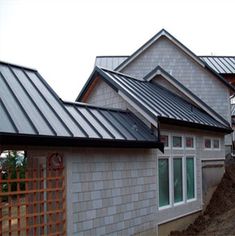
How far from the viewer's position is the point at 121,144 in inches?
342

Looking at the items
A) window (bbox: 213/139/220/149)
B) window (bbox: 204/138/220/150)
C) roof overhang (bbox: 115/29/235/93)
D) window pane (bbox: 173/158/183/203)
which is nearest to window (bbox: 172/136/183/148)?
window pane (bbox: 173/158/183/203)

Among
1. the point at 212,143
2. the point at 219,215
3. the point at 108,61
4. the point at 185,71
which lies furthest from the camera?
the point at 108,61

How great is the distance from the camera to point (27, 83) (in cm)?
827

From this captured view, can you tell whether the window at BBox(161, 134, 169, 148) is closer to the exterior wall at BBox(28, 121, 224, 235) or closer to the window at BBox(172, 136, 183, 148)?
the exterior wall at BBox(28, 121, 224, 235)

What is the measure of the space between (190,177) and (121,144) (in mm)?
4342

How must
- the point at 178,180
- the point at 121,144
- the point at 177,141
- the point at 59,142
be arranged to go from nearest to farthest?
the point at 59,142, the point at 121,144, the point at 178,180, the point at 177,141

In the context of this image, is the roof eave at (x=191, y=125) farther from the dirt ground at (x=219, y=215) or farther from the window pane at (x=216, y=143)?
the dirt ground at (x=219, y=215)

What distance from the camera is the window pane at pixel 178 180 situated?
11320mm

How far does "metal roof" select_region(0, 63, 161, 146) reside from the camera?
677 cm

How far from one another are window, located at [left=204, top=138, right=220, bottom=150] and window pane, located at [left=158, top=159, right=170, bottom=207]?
3095mm

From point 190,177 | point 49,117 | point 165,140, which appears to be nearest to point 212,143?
point 190,177

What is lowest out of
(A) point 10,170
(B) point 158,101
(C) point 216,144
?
(A) point 10,170

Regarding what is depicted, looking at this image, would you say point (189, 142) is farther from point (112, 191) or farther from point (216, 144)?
point (112, 191)

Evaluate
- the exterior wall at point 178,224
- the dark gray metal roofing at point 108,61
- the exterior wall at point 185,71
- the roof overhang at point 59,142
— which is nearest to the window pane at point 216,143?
the exterior wall at point 185,71
